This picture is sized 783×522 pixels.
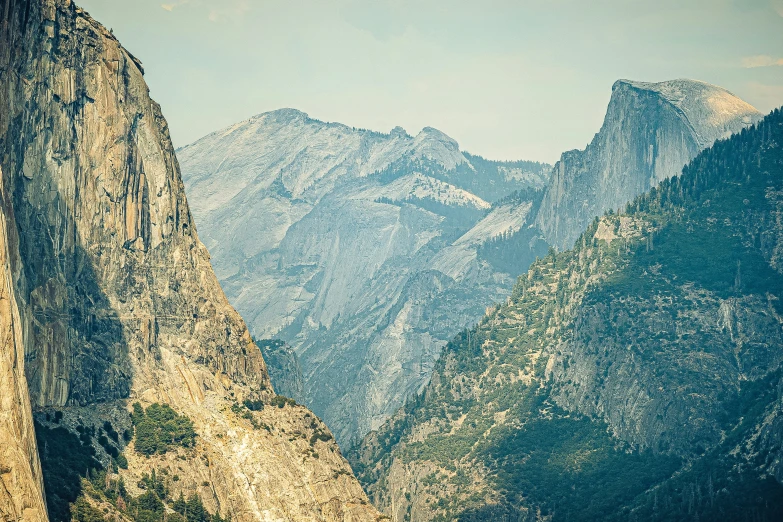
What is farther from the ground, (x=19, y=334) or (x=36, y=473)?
Result: (x=19, y=334)

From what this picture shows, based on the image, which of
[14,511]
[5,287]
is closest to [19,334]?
[5,287]

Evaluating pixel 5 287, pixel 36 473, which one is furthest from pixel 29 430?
pixel 5 287

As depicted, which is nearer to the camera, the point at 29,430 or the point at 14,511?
the point at 14,511

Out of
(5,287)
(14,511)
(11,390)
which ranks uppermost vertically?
(5,287)

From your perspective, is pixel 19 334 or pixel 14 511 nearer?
pixel 14 511

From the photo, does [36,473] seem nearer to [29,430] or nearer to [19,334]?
[29,430]

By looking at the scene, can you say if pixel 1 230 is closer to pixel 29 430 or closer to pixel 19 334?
pixel 19 334
